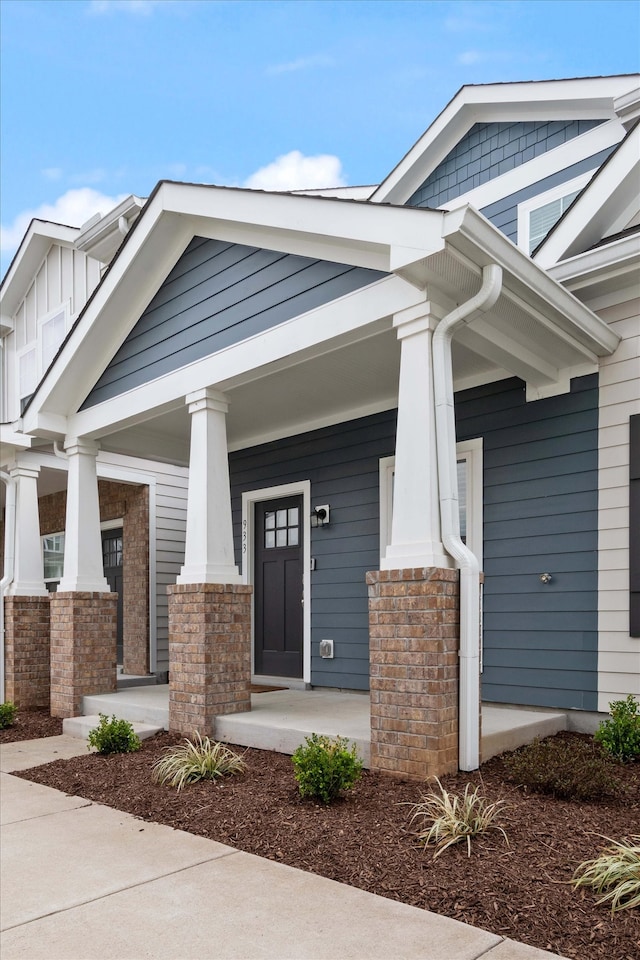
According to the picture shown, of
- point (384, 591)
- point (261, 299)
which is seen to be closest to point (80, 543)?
point (261, 299)

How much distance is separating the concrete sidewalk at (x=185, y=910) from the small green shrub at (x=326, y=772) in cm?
62

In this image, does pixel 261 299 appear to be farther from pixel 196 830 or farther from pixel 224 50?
pixel 224 50

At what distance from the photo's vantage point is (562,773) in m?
4.25

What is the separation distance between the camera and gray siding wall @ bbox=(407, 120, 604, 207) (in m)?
7.50

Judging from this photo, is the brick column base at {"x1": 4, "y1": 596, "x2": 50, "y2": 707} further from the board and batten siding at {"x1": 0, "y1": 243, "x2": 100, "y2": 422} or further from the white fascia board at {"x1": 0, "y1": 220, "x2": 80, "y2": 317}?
the white fascia board at {"x1": 0, "y1": 220, "x2": 80, "y2": 317}

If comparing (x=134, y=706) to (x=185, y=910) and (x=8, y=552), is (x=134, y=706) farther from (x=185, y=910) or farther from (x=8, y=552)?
(x=185, y=910)

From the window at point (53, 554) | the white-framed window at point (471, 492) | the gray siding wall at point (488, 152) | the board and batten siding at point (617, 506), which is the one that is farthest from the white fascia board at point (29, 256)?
the board and batten siding at point (617, 506)

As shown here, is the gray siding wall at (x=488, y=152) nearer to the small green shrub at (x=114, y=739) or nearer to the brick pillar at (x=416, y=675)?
the brick pillar at (x=416, y=675)

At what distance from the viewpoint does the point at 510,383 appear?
6.46 m

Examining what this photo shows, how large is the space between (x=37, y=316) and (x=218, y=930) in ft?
35.9

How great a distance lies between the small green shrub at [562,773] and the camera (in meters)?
4.16

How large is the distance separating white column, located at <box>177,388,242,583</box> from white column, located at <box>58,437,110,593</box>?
6.44 ft

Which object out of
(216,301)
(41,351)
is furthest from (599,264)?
(41,351)

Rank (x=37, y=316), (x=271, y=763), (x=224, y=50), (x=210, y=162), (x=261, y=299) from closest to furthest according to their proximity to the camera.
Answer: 1. (x=271, y=763)
2. (x=261, y=299)
3. (x=37, y=316)
4. (x=224, y=50)
5. (x=210, y=162)
